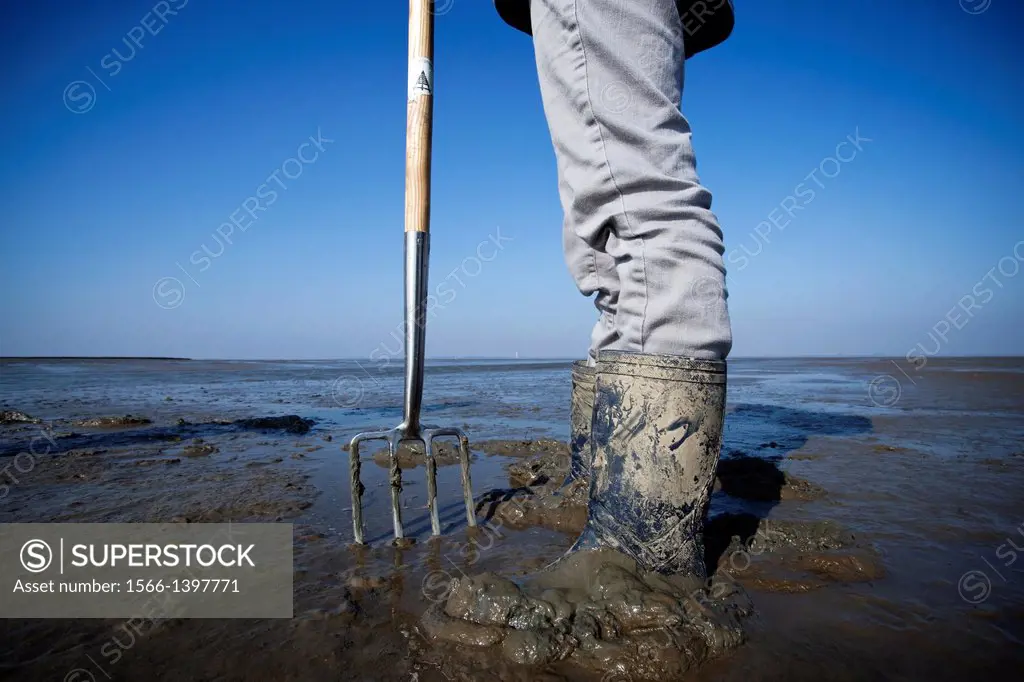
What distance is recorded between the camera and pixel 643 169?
125 centimetres

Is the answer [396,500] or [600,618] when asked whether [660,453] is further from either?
[396,500]

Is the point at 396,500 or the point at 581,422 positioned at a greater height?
the point at 581,422

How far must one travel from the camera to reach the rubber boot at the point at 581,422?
2111 millimetres

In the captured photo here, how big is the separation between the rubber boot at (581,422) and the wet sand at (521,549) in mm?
207

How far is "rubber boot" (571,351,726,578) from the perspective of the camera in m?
1.16

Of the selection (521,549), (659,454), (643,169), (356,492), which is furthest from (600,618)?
(643,169)

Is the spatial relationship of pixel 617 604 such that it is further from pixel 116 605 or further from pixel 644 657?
pixel 116 605

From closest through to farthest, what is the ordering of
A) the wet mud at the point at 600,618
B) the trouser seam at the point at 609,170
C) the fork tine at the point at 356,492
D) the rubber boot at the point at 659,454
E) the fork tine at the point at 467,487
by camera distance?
the wet mud at the point at 600,618 → the rubber boot at the point at 659,454 → the trouser seam at the point at 609,170 → the fork tine at the point at 356,492 → the fork tine at the point at 467,487

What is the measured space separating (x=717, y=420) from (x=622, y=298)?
1.28ft

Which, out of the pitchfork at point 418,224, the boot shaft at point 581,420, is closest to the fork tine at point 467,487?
the pitchfork at point 418,224

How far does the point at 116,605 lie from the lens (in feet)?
4.16

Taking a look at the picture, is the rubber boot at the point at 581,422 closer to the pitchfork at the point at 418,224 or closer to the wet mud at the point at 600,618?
the pitchfork at the point at 418,224

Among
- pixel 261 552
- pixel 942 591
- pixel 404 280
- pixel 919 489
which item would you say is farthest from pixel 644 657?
pixel 919 489

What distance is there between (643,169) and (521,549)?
3.99ft
